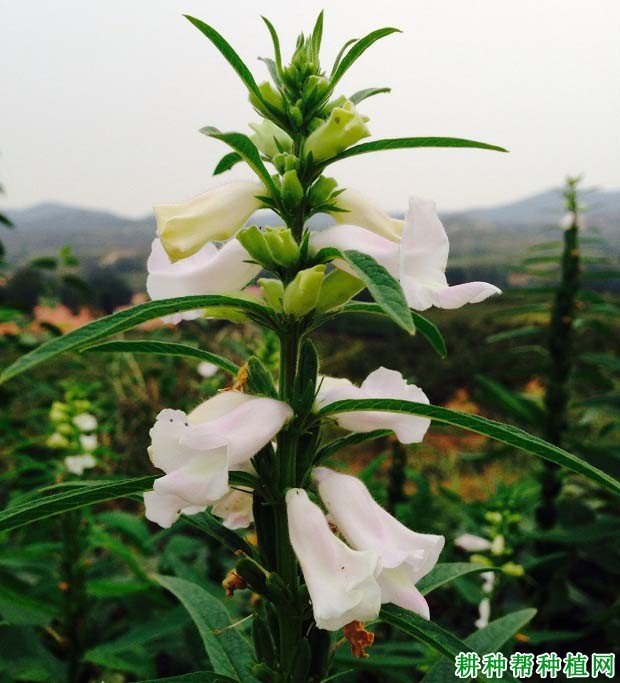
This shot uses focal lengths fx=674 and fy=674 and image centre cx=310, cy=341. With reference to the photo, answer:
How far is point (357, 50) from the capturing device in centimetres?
103

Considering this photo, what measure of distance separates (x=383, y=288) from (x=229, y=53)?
0.44 m

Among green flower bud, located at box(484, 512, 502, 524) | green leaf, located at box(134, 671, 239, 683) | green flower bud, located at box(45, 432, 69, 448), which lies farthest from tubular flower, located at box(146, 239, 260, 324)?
green flower bud, located at box(45, 432, 69, 448)

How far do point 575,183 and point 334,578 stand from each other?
9.60 ft

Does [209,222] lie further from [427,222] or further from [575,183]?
[575,183]

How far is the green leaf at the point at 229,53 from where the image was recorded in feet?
3.04

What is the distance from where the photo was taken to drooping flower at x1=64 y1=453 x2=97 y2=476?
2.76 meters

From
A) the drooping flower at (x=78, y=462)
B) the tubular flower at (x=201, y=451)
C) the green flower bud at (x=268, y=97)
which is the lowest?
the drooping flower at (x=78, y=462)

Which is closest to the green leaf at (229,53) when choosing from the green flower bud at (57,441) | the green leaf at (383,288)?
the green leaf at (383,288)

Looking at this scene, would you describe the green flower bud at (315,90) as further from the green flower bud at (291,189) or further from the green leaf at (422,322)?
the green leaf at (422,322)

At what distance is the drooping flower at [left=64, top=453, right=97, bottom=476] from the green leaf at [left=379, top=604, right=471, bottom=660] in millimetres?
2094

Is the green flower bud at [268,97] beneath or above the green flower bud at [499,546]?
above

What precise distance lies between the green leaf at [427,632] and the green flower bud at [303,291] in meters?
0.44

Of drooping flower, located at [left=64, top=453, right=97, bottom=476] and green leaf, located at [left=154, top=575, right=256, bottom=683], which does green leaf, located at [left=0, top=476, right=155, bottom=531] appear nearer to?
green leaf, located at [left=154, top=575, right=256, bottom=683]

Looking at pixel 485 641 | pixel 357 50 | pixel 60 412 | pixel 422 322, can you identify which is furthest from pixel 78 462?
pixel 357 50
